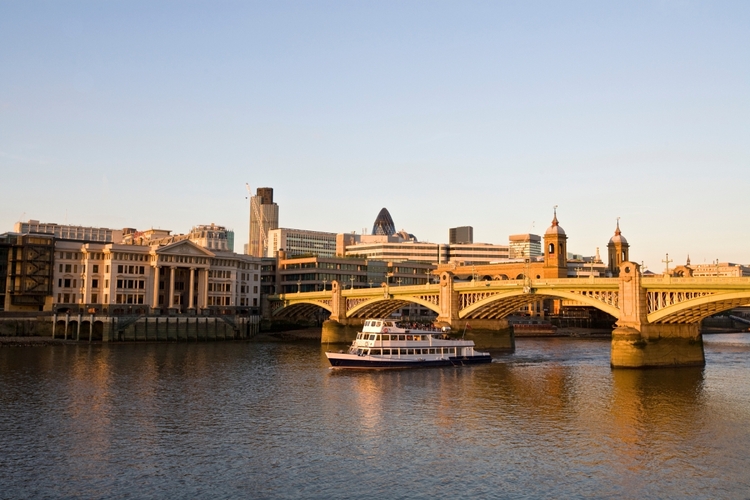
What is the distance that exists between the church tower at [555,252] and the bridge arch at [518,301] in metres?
73.2

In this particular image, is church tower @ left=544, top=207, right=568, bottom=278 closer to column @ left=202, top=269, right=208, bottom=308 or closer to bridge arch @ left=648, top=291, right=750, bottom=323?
column @ left=202, top=269, right=208, bottom=308

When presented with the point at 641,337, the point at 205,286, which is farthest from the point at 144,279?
the point at 641,337

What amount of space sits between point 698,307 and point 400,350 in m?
33.5

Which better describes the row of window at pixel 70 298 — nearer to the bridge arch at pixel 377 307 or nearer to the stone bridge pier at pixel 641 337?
the bridge arch at pixel 377 307

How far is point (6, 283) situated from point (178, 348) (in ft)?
132

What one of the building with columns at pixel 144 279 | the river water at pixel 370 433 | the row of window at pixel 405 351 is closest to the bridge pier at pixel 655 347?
the river water at pixel 370 433

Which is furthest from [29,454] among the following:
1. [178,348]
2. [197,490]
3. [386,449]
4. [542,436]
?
[178,348]

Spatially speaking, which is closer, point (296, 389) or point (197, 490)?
point (197, 490)

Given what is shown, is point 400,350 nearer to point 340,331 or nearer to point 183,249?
point 340,331

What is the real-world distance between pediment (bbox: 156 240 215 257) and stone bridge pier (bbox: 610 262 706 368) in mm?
93666

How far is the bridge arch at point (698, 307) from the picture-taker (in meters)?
78.7

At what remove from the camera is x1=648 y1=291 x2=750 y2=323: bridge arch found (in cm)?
7869

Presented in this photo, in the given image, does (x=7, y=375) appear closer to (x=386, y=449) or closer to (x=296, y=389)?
(x=296, y=389)

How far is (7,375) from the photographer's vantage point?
257ft
